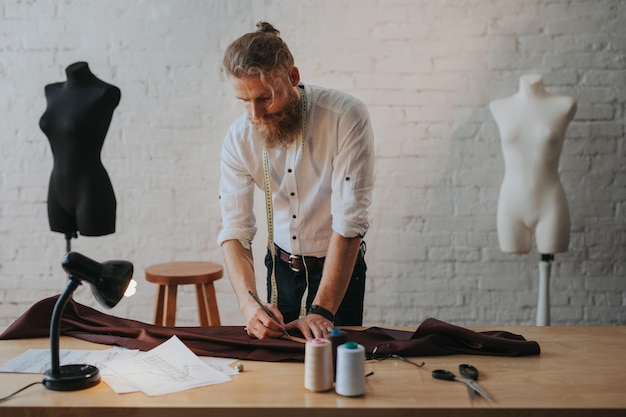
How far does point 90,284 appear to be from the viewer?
186cm

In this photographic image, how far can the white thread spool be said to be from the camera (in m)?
1.76

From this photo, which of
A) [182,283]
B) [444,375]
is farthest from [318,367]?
[182,283]

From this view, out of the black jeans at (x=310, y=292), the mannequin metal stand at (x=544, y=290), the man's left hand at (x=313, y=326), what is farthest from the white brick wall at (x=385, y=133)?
the man's left hand at (x=313, y=326)

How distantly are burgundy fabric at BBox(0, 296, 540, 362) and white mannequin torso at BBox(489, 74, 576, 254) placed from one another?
1.43m

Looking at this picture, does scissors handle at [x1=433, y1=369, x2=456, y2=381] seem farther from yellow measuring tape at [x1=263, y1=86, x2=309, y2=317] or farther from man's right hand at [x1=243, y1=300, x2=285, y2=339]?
yellow measuring tape at [x1=263, y1=86, x2=309, y2=317]

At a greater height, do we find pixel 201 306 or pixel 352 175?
pixel 352 175

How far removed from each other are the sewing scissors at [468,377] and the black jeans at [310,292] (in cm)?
87

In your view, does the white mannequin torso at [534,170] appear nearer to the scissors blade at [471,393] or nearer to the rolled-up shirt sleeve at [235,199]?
the rolled-up shirt sleeve at [235,199]

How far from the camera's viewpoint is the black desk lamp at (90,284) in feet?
6.03

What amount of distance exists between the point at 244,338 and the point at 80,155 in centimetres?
167

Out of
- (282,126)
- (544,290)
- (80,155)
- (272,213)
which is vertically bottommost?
(544,290)

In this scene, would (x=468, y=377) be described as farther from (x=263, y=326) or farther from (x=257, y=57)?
(x=257, y=57)

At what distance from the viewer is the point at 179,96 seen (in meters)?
4.27

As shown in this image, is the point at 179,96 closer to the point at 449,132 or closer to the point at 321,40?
the point at 321,40
